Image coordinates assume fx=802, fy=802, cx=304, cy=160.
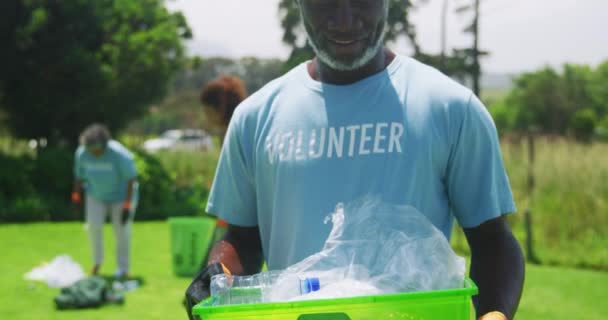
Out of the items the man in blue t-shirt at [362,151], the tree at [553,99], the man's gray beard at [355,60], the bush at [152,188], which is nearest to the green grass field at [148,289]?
the bush at [152,188]

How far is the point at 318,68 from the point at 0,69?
1663 centimetres

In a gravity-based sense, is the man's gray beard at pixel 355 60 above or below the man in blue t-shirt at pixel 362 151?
above

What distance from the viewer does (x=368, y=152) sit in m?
1.86

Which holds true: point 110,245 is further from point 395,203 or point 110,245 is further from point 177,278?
point 395,203

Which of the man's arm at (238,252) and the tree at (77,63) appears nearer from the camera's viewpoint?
the man's arm at (238,252)

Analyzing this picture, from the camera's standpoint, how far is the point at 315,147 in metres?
1.91

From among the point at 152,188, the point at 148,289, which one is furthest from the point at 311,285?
the point at 152,188

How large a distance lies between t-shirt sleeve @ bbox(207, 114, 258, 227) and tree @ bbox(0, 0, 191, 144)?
1558 centimetres

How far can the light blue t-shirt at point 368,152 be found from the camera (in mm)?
1822

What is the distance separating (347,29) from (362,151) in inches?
11.8

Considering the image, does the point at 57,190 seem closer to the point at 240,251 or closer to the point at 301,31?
the point at 301,31

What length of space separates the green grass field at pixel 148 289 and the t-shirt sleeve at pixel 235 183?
5.05 metres

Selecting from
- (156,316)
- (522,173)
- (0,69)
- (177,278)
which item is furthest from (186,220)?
(0,69)

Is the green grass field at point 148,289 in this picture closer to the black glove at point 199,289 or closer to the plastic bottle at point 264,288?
the black glove at point 199,289
